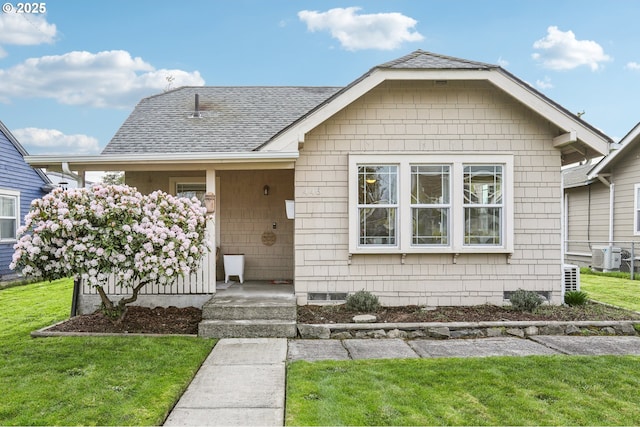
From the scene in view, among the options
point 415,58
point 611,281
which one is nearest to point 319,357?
point 415,58

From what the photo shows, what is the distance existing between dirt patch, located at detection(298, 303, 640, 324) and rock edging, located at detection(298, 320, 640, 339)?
27cm

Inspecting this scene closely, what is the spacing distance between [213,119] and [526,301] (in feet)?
23.7

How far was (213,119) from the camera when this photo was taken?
31.8ft

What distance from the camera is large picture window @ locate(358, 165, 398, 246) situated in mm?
7215

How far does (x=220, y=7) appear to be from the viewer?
1111 cm

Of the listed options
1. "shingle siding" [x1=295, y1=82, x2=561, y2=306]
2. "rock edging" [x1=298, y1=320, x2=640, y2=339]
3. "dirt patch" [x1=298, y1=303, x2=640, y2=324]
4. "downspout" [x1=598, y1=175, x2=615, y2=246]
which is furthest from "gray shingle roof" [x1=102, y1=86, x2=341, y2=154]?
"downspout" [x1=598, y1=175, x2=615, y2=246]

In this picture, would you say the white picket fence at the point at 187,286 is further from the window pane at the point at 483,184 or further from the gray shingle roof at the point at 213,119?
the window pane at the point at 483,184

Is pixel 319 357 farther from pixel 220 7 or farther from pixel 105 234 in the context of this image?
pixel 220 7

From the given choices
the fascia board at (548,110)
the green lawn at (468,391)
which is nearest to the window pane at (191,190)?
the green lawn at (468,391)

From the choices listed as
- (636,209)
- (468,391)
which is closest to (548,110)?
(468,391)

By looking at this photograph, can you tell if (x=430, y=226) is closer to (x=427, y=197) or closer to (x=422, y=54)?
(x=427, y=197)

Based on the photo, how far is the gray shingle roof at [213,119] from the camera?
28.2 feet

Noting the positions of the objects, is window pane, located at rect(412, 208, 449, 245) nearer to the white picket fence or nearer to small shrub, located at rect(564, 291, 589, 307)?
small shrub, located at rect(564, 291, 589, 307)

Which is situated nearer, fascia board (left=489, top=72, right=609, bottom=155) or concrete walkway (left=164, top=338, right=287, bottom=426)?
concrete walkway (left=164, top=338, right=287, bottom=426)
